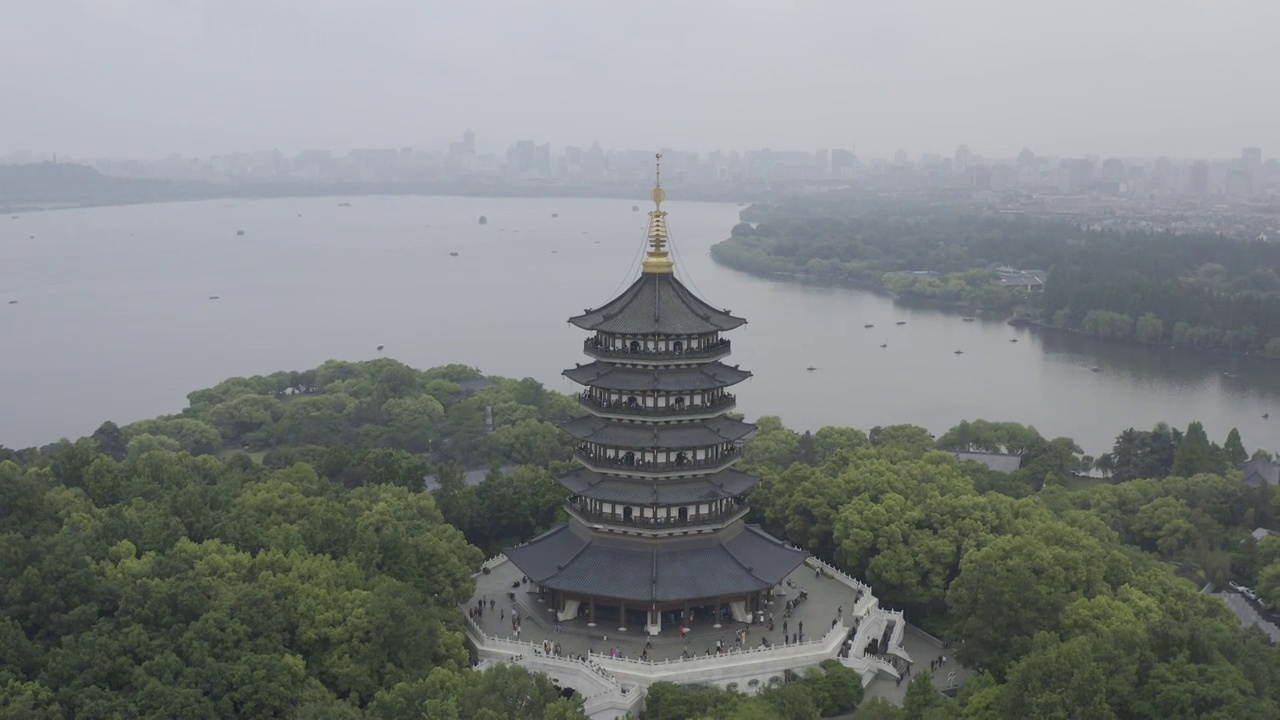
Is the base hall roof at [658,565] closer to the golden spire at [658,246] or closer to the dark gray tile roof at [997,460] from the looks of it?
the golden spire at [658,246]

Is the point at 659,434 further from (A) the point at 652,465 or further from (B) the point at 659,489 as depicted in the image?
(B) the point at 659,489

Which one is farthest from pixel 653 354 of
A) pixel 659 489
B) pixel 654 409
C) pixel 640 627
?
pixel 640 627

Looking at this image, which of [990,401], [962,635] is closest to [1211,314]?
[990,401]

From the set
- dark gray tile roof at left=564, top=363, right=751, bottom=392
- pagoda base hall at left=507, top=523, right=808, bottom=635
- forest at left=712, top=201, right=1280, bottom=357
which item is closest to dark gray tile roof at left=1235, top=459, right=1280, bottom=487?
pagoda base hall at left=507, top=523, right=808, bottom=635

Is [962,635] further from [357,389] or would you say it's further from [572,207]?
[572,207]

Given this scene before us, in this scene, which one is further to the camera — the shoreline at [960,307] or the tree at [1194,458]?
the shoreline at [960,307]

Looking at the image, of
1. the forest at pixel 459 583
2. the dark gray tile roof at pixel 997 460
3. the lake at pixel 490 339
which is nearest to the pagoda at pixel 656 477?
the forest at pixel 459 583
